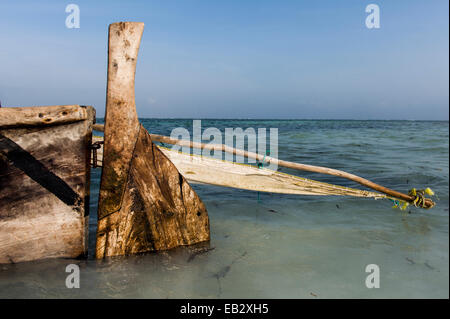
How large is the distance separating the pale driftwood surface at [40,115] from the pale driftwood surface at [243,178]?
1.60 metres

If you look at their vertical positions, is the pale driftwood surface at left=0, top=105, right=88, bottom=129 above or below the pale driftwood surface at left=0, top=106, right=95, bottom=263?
above

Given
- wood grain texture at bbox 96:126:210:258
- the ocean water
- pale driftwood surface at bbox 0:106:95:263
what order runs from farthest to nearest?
wood grain texture at bbox 96:126:210:258 < the ocean water < pale driftwood surface at bbox 0:106:95:263

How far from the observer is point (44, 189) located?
2.26 meters

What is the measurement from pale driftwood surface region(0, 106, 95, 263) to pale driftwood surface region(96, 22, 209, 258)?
17 centimetres

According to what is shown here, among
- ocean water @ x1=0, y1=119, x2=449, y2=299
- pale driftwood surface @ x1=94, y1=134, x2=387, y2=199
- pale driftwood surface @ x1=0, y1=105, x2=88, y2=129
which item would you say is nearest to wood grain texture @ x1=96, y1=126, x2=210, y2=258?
ocean water @ x1=0, y1=119, x2=449, y2=299

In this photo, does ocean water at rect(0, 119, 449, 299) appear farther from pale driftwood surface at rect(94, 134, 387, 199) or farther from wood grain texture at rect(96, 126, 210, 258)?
pale driftwood surface at rect(94, 134, 387, 199)

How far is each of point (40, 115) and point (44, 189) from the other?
582 mm

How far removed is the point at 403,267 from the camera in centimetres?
274

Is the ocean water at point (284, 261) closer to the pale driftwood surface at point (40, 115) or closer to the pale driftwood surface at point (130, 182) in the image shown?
the pale driftwood surface at point (130, 182)

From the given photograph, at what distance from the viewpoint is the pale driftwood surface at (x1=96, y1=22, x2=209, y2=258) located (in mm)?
2340

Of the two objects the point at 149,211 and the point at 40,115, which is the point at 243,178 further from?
the point at 40,115

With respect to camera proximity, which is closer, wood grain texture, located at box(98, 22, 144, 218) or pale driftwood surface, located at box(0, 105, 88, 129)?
pale driftwood surface, located at box(0, 105, 88, 129)
